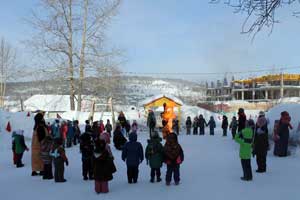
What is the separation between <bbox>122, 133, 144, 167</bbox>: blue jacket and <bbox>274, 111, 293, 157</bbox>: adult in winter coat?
254 inches

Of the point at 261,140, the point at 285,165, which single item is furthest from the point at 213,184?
the point at 285,165

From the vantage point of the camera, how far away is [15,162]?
1402 cm

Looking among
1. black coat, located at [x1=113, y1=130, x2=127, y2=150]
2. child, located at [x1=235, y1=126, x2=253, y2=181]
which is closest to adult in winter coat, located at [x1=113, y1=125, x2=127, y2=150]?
black coat, located at [x1=113, y1=130, x2=127, y2=150]

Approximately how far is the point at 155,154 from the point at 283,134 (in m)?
6.47

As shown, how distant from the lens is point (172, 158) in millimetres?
9797

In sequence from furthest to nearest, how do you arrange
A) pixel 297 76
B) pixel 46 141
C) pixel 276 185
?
pixel 297 76, pixel 46 141, pixel 276 185

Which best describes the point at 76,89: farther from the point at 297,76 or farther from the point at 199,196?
the point at 297,76

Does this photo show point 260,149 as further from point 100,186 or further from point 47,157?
point 47,157

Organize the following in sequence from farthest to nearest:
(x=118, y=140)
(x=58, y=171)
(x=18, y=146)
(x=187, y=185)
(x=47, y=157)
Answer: (x=118, y=140) < (x=18, y=146) < (x=47, y=157) < (x=58, y=171) < (x=187, y=185)

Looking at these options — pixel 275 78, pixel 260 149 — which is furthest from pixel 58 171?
pixel 275 78

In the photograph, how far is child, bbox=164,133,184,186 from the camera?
387 inches

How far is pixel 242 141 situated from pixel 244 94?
275ft

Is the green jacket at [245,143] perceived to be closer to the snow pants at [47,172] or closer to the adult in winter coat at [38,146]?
the snow pants at [47,172]

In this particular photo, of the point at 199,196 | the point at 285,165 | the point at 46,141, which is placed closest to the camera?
the point at 199,196
